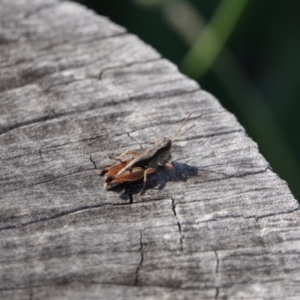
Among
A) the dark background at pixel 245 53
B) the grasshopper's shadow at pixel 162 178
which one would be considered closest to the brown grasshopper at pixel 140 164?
the grasshopper's shadow at pixel 162 178

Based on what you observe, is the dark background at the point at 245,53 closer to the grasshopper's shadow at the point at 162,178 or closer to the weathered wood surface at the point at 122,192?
the weathered wood surface at the point at 122,192

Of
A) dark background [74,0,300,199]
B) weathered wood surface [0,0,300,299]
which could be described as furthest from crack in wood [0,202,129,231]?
dark background [74,0,300,199]

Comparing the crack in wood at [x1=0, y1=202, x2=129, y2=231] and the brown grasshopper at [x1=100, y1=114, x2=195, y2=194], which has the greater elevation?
the brown grasshopper at [x1=100, y1=114, x2=195, y2=194]

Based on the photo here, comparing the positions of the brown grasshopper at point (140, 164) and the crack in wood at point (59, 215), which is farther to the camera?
the brown grasshopper at point (140, 164)

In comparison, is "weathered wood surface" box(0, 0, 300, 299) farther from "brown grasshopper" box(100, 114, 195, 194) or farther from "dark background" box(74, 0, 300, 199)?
"dark background" box(74, 0, 300, 199)

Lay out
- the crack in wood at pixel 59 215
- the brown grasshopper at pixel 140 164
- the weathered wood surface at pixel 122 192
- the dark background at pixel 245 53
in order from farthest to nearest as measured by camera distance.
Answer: the dark background at pixel 245 53
the brown grasshopper at pixel 140 164
the crack in wood at pixel 59 215
the weathered wood surface at pixel 122 192

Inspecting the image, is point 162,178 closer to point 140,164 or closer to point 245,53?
point 140,164
